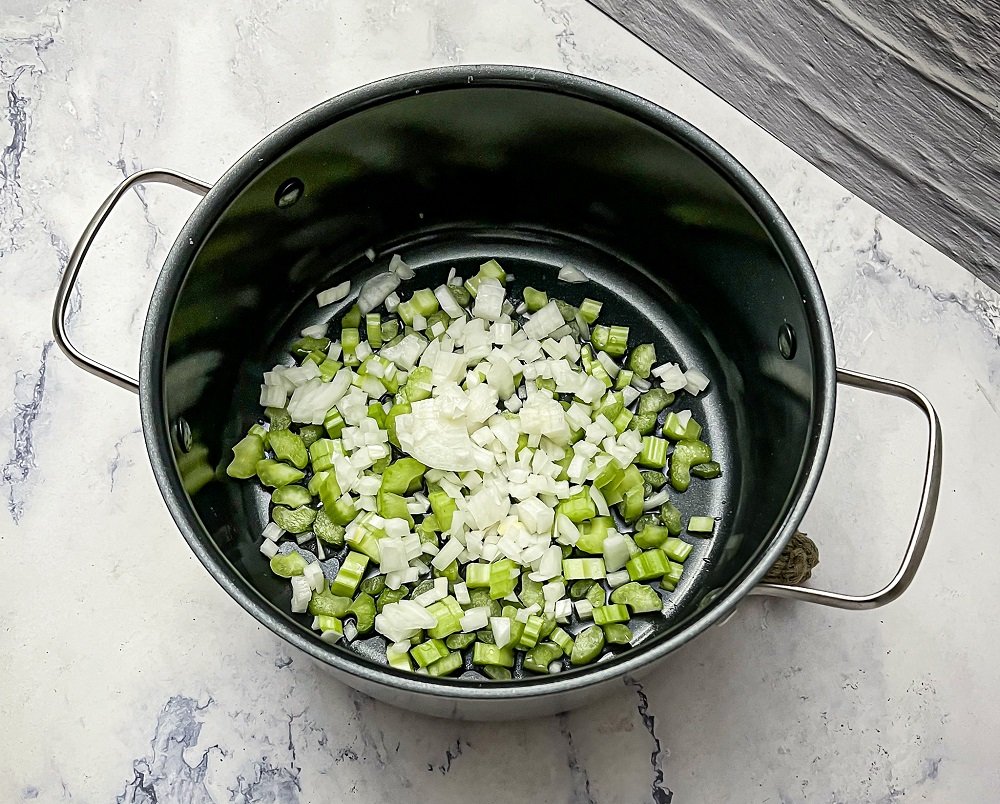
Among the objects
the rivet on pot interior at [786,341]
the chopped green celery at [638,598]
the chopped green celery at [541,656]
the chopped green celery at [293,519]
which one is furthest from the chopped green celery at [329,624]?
the rivet on pot interior at [786,341]

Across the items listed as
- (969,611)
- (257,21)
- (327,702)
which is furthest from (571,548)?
(257,21)

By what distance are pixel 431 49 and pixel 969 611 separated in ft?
3.36

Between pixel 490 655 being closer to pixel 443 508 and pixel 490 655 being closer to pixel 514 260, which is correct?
pixel 443 508

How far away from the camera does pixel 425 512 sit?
1.16 metres

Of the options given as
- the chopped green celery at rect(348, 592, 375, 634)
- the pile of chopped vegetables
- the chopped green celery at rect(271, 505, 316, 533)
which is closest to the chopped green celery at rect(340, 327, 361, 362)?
the pile of chopped vegetables

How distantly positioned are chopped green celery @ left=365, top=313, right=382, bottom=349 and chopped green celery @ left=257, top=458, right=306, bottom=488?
194mm

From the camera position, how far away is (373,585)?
1137mm

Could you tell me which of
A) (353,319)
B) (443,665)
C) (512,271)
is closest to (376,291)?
(353,319)

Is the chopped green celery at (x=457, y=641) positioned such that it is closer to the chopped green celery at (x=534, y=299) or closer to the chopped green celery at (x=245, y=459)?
the chopped green celery at (x=245, y=459)

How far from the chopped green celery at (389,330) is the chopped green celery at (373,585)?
1.01ft

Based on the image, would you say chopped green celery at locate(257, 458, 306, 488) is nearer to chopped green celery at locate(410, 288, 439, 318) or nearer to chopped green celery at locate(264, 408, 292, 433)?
chopped green celery at locate(264, 408, 292, 433)

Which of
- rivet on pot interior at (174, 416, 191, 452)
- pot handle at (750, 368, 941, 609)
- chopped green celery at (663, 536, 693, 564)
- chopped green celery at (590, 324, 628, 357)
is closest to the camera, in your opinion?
pot handle at (750, 368, 941, 609)

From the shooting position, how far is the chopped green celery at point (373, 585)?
1.13 metres

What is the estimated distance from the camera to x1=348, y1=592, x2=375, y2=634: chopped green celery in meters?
1.12
